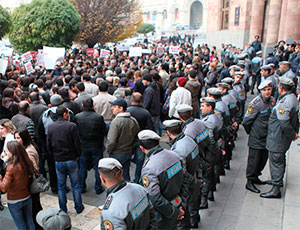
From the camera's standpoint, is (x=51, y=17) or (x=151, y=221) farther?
(x=51, y=17)

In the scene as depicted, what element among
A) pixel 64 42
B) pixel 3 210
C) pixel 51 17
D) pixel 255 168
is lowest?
pixel 3 210

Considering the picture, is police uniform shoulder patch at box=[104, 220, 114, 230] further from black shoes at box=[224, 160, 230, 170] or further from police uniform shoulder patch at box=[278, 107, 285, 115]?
black shoes at box=[224, 160, 230, 170]

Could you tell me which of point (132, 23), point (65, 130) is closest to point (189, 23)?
point (132, 23)

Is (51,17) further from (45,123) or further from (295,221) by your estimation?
(295,221)

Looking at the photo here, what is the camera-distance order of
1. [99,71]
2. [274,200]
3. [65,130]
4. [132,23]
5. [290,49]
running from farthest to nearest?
[132,23] → [290,49] → [99,71] → [274,200] → [65,130]

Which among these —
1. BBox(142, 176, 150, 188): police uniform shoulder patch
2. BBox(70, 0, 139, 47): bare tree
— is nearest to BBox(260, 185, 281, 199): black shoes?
BBox(142, 176, 150, 188): police uniform shoulder patch

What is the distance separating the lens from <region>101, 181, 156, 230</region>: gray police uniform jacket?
2.62 m

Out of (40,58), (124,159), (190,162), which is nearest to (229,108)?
(124,159)

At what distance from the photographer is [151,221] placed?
301cm

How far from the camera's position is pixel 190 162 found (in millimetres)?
4035

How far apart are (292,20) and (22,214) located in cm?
1711

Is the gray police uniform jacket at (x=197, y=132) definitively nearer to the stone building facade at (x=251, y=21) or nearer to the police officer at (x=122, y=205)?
the police officer at (x=122, y=205)

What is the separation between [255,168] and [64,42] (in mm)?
11842

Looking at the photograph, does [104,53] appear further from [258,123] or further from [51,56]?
[258,123]
